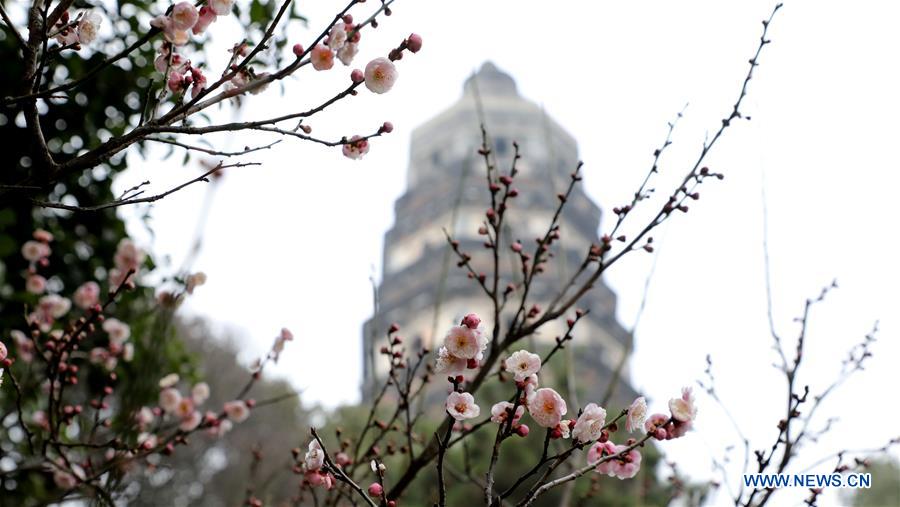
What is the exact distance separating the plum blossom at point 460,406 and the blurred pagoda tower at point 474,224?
54.1 feet

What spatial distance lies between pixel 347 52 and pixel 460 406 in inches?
33.3

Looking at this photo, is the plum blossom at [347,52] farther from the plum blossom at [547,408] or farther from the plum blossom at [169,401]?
the plum blossom at [169,401]

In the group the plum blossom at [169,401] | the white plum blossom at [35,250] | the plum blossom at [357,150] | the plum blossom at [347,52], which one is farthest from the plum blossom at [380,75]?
the white plum blossom at [35,250]

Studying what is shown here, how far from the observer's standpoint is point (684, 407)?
1603 mm

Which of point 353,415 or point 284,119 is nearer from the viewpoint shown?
point 284,119

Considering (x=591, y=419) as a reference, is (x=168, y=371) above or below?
above

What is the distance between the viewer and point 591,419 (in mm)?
1586

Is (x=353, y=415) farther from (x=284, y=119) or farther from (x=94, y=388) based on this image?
(x=284, y=119)

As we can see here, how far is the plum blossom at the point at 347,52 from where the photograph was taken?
174cm

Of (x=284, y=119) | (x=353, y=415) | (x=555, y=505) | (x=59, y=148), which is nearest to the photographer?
(x=284, y=119)

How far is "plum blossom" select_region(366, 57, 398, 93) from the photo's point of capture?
175cm

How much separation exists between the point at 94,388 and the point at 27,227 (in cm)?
86

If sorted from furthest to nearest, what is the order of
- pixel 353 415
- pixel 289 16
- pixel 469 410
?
pixel 353 415 < pixel 289 16 < pixel 469 410

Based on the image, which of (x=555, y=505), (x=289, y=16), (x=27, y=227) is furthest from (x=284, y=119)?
(x=555, y=505)
